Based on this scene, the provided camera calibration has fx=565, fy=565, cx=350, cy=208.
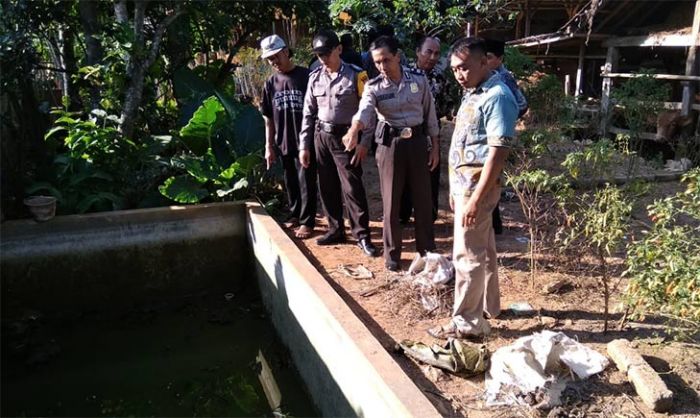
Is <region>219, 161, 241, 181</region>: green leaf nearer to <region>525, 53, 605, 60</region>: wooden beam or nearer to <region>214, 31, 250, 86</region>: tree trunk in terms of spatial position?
<region>214, 31, 250, 86</region>: tree trunk

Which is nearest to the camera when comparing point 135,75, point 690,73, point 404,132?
point 404,132

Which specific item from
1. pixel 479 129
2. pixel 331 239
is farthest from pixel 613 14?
pixel 479 129

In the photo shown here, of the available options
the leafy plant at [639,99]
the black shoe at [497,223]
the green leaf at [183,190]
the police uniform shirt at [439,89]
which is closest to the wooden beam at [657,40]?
the leafy plant at [639,99]

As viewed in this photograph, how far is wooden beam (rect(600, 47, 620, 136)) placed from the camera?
9281mm

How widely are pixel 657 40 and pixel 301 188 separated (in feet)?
25.2

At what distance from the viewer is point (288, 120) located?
4.95m

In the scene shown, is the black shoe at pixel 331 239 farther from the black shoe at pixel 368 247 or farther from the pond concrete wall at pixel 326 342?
the pond concrete wall at pixel 326 342

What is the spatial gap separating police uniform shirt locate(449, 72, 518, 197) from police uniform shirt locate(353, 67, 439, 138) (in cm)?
90

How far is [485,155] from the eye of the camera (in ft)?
9.66

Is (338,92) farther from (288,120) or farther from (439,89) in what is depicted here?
(439,89)

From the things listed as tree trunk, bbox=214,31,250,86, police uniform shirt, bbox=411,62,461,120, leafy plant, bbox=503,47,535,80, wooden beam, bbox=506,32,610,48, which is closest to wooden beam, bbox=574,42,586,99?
wooden beam, bbox=506,32,610,48

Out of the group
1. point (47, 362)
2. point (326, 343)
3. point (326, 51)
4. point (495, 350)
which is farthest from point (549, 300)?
point (47, 362)

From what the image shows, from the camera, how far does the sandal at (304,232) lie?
5109 mm

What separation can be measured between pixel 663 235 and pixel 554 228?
2.09 meters
